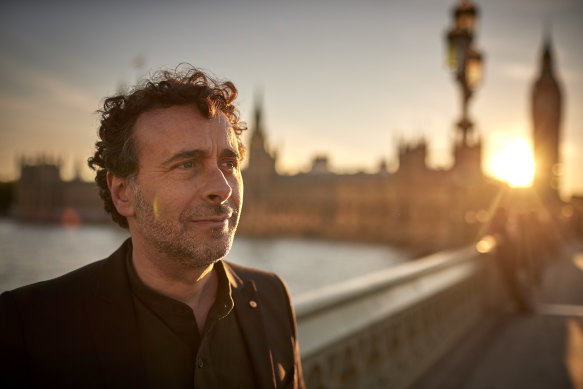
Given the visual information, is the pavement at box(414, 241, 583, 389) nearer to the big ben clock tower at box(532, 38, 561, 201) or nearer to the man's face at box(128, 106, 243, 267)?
the man's face at box(128, 106, 243, 267)

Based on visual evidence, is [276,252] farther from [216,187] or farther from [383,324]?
[216,187]

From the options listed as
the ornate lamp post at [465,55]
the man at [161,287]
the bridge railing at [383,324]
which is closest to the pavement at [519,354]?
the bridge railing at [383,324]

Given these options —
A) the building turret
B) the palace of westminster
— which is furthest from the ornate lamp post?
the building turret

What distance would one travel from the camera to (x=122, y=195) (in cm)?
132

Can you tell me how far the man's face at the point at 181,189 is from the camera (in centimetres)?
122

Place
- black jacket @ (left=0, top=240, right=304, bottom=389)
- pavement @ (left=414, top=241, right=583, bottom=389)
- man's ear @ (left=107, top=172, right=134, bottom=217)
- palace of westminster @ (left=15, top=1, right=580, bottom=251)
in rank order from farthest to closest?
1. palace of westminster @ (left=15, top=1, right=580, bottom=251)
2. pavement @ (left=414, top=241, right=583, bottom=389)
3. man's ear @ (left=107, top=172, right=134, bottom=217)
4. black jacket @ (left=0, top=240, right=304, bottom=389)

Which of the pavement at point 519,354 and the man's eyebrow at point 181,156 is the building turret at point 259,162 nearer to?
the pavement at point 519,354

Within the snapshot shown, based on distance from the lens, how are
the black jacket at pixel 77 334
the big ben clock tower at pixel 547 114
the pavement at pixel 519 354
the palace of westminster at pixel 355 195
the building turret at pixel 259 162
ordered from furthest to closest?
the big ben clock tower at pixel 547 114 → the building turret at pixel 259 162 → the palace of westminster at pixel 355 195 → the pavement at pixel 519 354 → the black jacket at pixel 77 334

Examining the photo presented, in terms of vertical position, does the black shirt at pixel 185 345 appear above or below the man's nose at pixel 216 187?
below

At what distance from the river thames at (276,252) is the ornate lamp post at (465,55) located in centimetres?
1734

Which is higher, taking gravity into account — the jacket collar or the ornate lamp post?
the ornate lamp post

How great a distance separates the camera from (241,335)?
1354mm

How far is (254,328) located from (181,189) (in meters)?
0.46

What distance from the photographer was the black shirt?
1.18 meters
